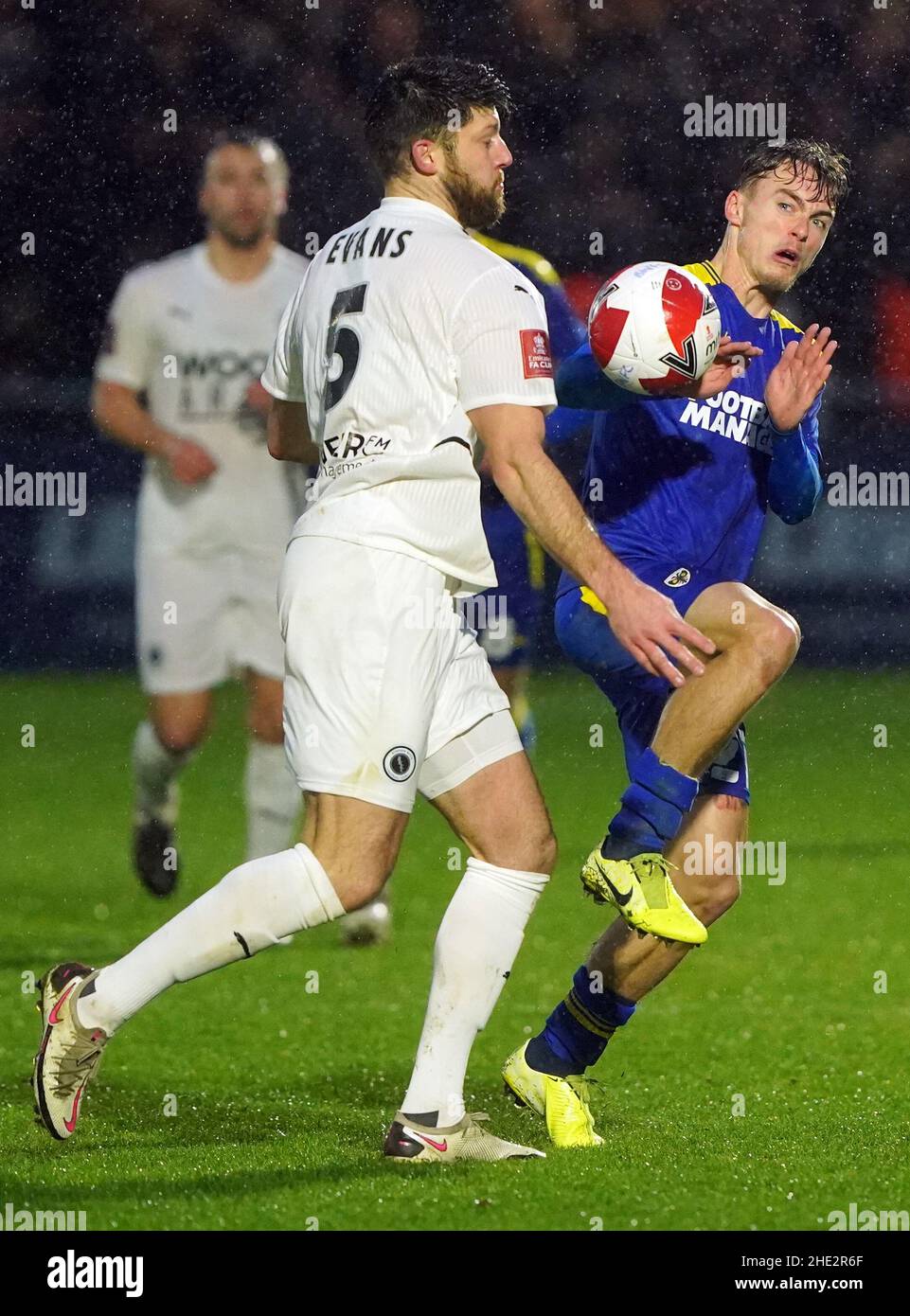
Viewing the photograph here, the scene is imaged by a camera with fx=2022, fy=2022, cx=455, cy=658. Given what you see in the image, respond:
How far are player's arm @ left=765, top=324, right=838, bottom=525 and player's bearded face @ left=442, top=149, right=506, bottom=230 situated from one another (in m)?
0.67

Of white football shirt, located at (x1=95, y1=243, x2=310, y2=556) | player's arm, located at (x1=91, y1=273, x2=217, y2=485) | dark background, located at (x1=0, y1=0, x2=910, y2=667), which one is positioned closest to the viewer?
player's arm, located at (x1=91, y1=273, x2=217, y2=485)

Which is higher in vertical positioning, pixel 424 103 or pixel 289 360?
pixel 424 103

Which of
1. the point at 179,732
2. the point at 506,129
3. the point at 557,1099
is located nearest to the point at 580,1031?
the point at 557,1099

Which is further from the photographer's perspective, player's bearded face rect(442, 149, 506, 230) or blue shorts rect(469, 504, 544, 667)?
blue shorts rect(469, 504, 544, 667)

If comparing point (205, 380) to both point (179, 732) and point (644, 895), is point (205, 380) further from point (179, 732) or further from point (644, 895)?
point (644, 895)

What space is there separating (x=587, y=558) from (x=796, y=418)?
2.65 ft

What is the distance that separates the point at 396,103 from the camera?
146 inches

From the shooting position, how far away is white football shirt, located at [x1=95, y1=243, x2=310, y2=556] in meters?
7.50

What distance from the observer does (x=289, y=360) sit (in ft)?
12.6

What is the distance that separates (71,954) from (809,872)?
2682mm

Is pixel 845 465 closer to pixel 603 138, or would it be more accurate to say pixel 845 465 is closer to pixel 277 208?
pixel 603 138

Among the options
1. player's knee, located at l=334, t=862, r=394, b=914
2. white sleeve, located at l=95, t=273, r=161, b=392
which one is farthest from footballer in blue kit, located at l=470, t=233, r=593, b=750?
player's knee, located at l=334, t=862, r=394, b=914

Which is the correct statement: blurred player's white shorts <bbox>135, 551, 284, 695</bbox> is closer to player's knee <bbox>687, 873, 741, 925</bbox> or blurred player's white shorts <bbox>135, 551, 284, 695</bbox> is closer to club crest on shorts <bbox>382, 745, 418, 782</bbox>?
player's knee <bbox>687, 873, 741, 925</bbox>
